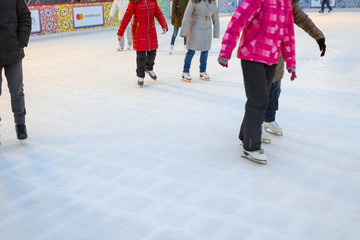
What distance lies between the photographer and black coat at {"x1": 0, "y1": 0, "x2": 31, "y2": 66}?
296 cm

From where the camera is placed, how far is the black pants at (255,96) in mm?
2787

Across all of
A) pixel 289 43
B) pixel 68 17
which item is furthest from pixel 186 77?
pixel 68 17

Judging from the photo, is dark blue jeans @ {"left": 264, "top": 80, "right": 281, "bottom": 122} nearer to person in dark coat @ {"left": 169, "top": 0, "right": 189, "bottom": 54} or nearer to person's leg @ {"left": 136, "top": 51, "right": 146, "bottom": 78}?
person's leg @ {"left": 136, "top": 51, "right": 146, "bottom": 78}

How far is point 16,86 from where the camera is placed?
318 cm

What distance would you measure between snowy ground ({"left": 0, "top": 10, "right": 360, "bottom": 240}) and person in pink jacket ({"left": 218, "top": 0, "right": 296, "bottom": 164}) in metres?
0.26

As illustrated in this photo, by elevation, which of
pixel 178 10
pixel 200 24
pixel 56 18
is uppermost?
pixel 178 10

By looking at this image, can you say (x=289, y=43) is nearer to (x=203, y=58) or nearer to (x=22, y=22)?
(x=22, y=22)

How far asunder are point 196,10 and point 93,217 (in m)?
3.68

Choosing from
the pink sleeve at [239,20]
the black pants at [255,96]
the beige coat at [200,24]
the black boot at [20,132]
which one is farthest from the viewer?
the beige coat at [200,24]

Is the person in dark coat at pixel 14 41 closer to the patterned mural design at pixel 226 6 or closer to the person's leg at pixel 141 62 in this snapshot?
the person's leg at pixel 141 62

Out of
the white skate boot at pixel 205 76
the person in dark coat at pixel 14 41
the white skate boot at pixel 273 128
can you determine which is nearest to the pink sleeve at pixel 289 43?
the white skate boot at pixel 273 128

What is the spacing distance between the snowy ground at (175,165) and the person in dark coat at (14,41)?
40cm

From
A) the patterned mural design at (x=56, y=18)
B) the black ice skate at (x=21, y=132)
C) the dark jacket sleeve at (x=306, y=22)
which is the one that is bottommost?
the black ice skate at (x=21, y=132)

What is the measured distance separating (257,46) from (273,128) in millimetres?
948
